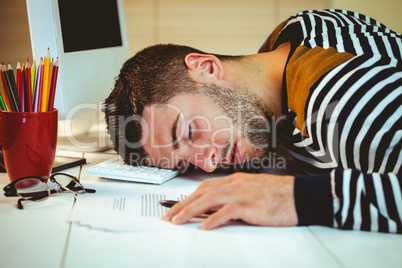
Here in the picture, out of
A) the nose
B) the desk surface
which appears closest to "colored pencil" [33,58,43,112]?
the desk surface

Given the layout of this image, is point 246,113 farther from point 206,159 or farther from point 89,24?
point 89,24

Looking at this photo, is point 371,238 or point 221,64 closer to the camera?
point 371,238

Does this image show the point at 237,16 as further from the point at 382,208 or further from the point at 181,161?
the point at 382,208

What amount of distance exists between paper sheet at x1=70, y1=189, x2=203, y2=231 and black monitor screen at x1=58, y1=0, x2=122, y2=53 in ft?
1.59

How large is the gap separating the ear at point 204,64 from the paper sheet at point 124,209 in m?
0.35

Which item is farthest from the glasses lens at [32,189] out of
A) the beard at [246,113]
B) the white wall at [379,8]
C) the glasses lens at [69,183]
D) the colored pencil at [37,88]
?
the white wall at [379,8]

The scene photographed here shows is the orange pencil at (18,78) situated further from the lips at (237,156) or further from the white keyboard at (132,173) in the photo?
the lips at (237,156)

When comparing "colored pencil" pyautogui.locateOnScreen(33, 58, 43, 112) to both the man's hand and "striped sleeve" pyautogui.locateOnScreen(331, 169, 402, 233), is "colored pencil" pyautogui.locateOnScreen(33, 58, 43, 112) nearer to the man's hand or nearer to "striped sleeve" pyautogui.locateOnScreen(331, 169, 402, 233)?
the man's hand

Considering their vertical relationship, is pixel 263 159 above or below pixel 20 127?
below

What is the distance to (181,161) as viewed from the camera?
919 mm

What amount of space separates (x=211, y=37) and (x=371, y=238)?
1.92 meters

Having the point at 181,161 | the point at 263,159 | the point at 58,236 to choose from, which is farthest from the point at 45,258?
the point at 263,159

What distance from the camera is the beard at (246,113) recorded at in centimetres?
96

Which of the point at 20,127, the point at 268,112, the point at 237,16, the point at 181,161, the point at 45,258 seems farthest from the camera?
the point at 237,16
